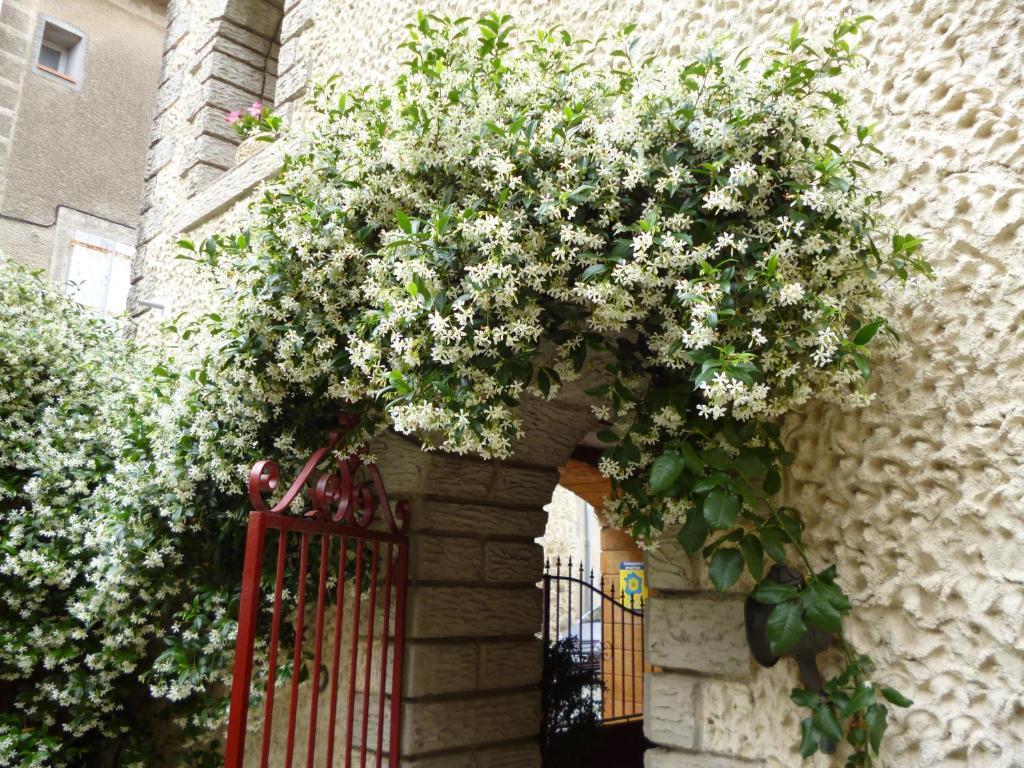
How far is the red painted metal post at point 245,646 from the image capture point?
224 cm

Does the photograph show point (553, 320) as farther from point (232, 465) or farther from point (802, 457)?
point (232, 465)

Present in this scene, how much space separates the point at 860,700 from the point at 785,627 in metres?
0.23

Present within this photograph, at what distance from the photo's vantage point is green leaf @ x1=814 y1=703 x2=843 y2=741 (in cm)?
182

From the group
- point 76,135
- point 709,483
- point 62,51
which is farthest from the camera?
point 62,51

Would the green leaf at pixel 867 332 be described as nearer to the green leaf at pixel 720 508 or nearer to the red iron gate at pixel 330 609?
the green leaf at pixel 720 508

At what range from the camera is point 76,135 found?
32.6ft

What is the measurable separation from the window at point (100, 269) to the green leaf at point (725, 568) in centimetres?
937

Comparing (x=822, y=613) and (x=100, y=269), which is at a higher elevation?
(x=100, y=269)

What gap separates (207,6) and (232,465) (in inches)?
182

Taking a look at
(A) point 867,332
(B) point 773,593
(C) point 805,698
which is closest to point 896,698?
(C) point 805,698

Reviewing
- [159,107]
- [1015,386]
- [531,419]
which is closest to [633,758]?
[531,419]

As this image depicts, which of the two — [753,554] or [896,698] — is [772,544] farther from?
[896,698]

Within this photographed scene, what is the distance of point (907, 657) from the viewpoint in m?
1.91

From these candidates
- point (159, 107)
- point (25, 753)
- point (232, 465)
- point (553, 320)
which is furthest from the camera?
point (159, 107)
